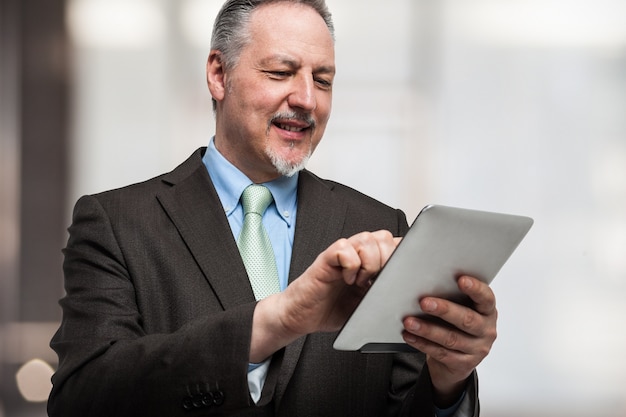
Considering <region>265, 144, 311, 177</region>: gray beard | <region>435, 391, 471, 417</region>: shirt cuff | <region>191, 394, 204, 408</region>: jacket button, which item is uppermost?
<region>265, 144, 311, 177</region>: gray beard

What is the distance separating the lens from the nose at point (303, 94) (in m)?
1.80

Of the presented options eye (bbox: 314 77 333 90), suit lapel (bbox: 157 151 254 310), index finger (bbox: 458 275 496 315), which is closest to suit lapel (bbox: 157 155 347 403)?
suit lapel (bbox: 157 151 254 310)

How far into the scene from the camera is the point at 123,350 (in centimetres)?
146

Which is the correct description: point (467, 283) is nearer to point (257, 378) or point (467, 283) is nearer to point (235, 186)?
point (257, 378)

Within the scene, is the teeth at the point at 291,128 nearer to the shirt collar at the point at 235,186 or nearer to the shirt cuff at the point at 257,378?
the shirt collar at the point at 235,186

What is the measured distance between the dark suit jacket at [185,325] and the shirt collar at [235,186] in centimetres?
3

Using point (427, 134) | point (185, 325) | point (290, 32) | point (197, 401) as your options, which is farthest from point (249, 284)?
point (427, 134)

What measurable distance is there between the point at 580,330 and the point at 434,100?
1.23 m

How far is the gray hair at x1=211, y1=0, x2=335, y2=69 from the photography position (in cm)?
190

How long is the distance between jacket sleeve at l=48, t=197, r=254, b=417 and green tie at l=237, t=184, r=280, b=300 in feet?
0.76

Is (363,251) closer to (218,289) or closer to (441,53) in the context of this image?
(218,289)

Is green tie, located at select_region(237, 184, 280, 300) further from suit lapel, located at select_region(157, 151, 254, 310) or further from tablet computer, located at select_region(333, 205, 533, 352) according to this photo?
tablet computer, located at select_region(333, 205, 533, 352)

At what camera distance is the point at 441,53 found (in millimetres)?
3916

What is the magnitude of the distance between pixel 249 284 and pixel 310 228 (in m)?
0.21
